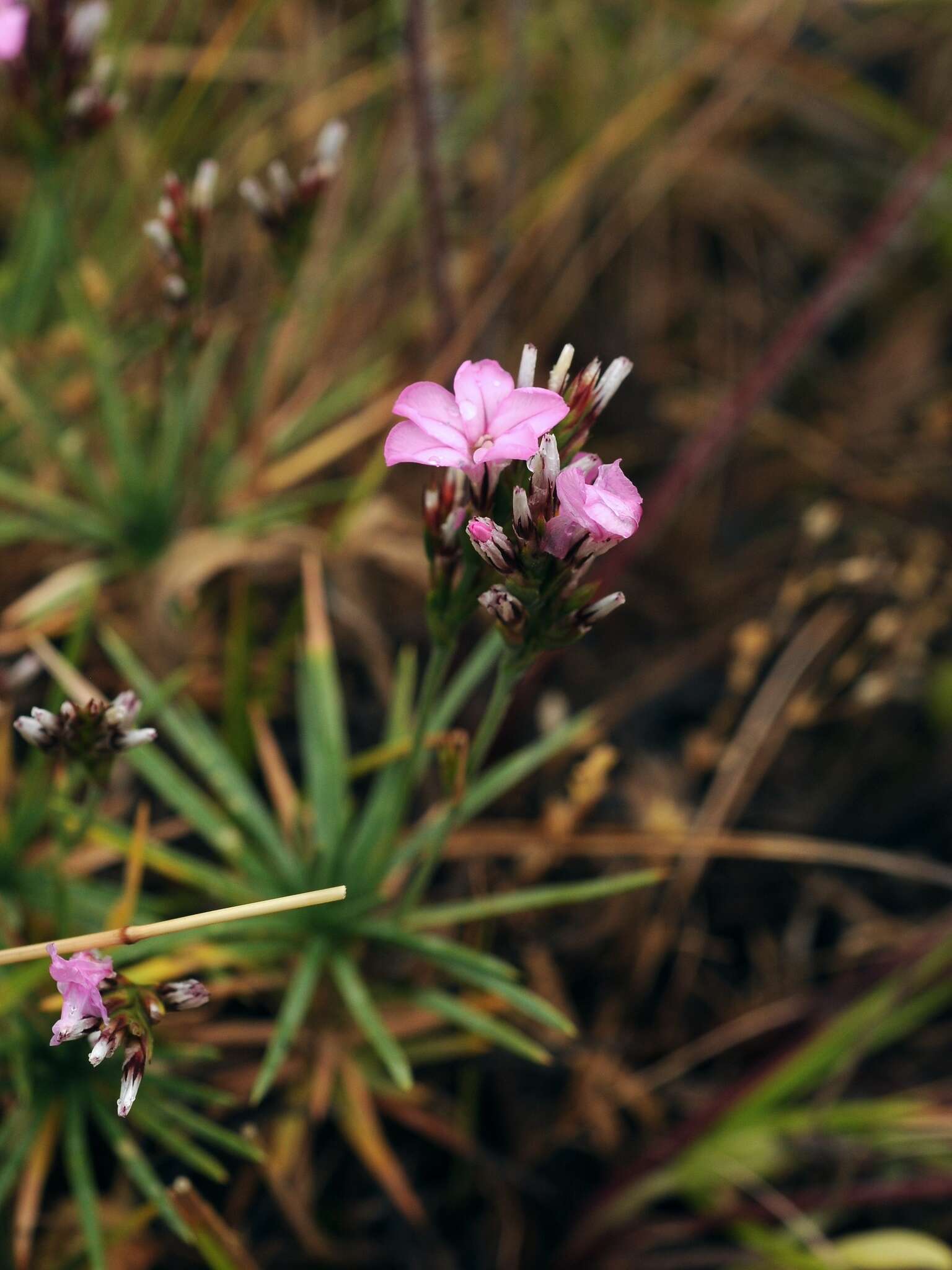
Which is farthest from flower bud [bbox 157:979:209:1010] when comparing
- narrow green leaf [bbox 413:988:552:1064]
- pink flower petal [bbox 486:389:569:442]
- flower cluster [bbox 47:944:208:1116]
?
pink flower petal [bbox 486:389:569:442]

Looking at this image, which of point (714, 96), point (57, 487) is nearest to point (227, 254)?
point (57, 487)

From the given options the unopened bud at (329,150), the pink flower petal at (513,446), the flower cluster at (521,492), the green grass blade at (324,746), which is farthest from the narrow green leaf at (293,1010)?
the unopened bud at (329,150)

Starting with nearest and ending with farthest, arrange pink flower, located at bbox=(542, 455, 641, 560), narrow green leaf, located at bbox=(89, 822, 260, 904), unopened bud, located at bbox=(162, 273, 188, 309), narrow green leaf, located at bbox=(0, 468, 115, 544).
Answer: pink flower, located at bbox=(542, 455, 641, 560) → narrow green leaf, located at bbox=(89, 822, 260, 904) → unopened bud, located at bbox=(162, 273, 188, 309) → narrow green leaf, located at bbox=(0, 468, 115, 544)

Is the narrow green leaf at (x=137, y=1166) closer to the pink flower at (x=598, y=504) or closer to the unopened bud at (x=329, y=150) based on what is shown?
the pink flower at (x=598, y=504)

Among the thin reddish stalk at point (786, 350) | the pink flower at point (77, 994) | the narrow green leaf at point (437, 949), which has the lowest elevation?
the narrow green leaf at point (437, 949)

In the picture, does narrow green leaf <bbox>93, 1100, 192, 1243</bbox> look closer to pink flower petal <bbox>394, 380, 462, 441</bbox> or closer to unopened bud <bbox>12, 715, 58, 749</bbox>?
unopened bud <bbox>12, 715, 58, 749</bbox>

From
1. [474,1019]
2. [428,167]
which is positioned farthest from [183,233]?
[474,1019]
